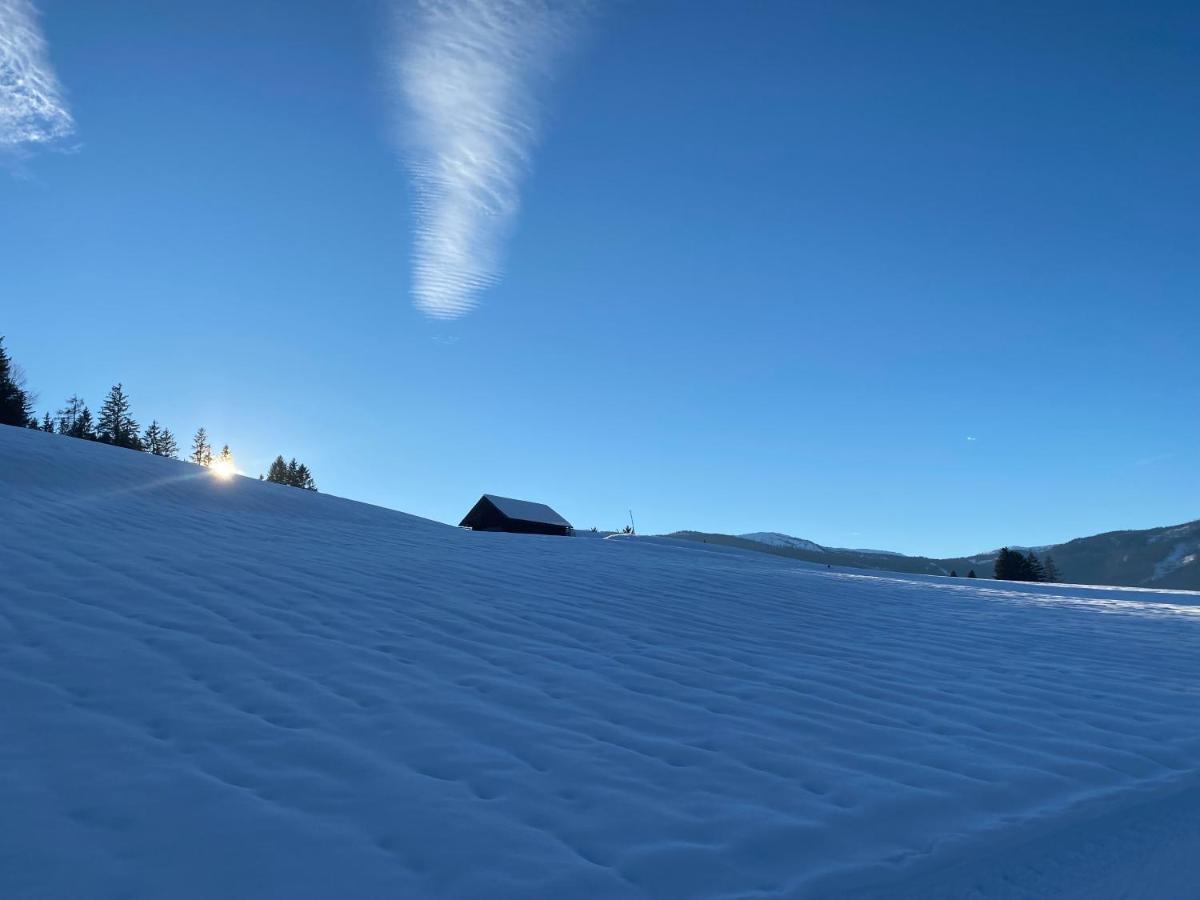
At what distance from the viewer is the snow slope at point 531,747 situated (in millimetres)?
2389

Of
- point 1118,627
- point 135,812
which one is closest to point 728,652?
point 135,812

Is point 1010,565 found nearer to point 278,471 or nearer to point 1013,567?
point 1013,567

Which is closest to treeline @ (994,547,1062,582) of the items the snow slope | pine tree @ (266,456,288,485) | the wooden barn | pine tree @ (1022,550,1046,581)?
pine tree @ (1022,550,1046,581)

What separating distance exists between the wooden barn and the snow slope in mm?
26842

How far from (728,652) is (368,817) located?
11.7 feet

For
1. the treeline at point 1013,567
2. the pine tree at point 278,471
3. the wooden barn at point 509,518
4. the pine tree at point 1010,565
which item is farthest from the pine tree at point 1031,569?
the pine tree at point 278,471

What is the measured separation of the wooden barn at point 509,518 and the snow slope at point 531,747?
26.8m

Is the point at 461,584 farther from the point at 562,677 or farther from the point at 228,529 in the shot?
the point at 228,529

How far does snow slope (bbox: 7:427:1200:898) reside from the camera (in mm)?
2389

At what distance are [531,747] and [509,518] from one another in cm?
3077

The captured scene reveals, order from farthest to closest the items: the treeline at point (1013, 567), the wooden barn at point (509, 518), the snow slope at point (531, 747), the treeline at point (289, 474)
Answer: the treeline at point (289, 474) → the treeline at point (1013, 567) → the wooden barn at point (509, 518) → the snow slope at point (531, 747)

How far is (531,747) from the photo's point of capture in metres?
3.36

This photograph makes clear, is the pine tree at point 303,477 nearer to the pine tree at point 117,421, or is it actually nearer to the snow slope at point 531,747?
the pine tree at point 117,421

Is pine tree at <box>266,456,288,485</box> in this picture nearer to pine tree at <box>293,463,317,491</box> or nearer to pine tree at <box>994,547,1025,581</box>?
pine tree at <box>293,463,317,491</box>
